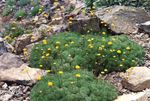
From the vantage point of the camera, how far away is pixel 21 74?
7480 millimetres

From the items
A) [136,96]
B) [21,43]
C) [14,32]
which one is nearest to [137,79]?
[136,96]

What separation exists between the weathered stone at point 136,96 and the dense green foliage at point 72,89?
5.7 inches

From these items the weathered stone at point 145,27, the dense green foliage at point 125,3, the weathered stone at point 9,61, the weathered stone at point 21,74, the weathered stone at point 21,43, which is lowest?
the weathered stone at point 21,43

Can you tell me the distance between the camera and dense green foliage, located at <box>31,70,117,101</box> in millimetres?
6363

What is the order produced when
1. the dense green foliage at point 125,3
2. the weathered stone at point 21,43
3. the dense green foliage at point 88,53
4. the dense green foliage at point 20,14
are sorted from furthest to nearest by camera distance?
the dense green foliage at point 20,14 < the dense green foliage at point 125,3 < the weathered stone at point 21,43 < the dense green foliage at point 88,53

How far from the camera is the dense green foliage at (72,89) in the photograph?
6363 millimetres

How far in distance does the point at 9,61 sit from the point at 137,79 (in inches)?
105

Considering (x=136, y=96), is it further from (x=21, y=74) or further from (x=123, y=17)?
(x=123, y=17)

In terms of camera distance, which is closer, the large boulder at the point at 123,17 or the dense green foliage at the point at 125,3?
the large boulder at the point at 123,17

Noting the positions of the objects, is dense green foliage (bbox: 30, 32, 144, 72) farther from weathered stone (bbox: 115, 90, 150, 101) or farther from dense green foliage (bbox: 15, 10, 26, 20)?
dense green foliage (bbox: 15, 10, 26, 20)

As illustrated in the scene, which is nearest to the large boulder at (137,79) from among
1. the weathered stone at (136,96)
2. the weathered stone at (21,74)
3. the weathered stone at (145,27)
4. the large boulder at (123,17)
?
the weathered stone at (136,96)

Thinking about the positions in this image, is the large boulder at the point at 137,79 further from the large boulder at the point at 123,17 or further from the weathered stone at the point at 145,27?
the large boulder at the point at 123,17

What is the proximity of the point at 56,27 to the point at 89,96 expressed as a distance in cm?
376

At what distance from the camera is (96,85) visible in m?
6.61
